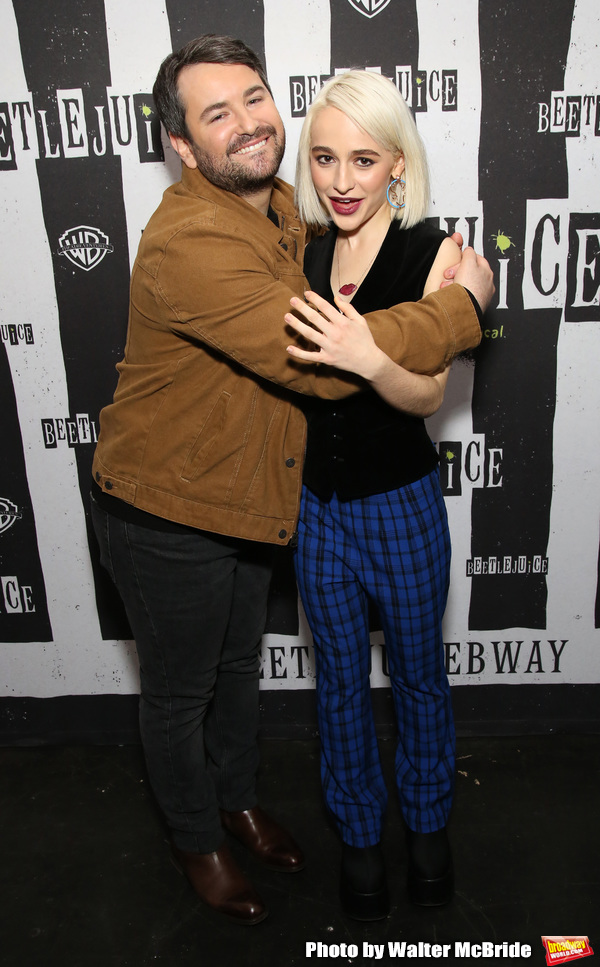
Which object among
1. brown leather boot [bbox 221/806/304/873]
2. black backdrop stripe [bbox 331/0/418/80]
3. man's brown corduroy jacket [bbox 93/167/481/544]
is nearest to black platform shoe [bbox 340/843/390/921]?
brown leather boot [bbox 221/806/304/873]

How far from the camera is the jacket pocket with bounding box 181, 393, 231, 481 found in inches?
57.1

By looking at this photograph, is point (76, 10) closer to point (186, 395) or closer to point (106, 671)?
point (186, 395)

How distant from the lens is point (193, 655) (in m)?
1.60

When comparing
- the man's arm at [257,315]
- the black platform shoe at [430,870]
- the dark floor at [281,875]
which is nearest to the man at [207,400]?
the man's arm at [257,315]

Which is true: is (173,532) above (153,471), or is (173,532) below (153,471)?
below

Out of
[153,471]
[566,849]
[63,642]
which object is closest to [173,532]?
[153,471]

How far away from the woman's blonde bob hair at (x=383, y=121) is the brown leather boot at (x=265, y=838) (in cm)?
146

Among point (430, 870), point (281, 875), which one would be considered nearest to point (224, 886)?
point (281, 875)

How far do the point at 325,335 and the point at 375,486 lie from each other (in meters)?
0.38

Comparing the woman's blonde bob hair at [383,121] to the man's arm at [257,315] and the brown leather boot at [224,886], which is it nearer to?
the man's arm at [257,315]

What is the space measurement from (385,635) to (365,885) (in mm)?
575

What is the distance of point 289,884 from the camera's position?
71.1 inches

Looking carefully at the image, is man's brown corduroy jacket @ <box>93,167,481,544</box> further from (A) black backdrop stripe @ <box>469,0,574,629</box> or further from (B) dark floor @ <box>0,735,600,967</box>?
(B) dark floor @ <box>0,735,600,967</box>

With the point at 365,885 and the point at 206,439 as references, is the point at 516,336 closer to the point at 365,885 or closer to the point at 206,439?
the point at 206,439
